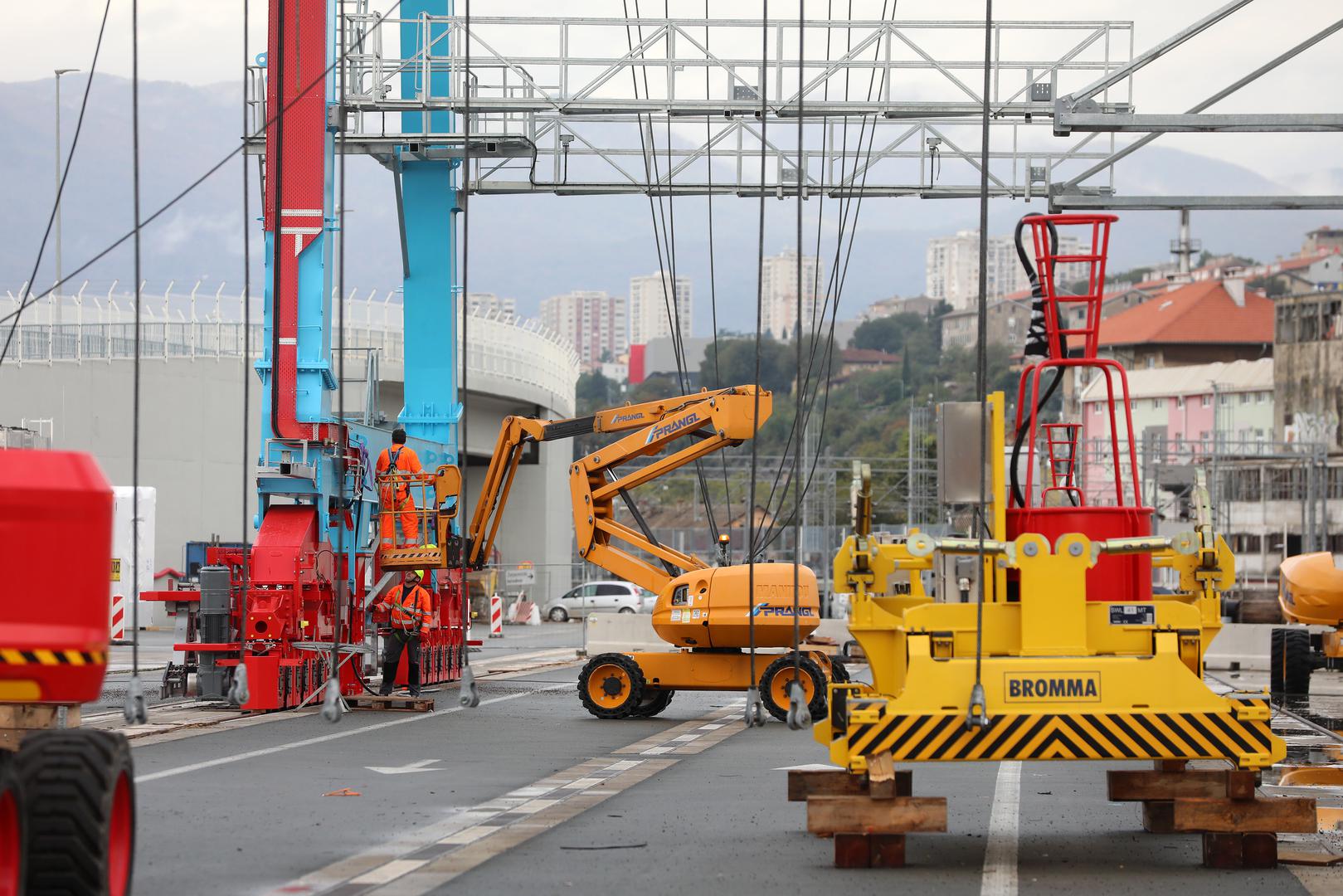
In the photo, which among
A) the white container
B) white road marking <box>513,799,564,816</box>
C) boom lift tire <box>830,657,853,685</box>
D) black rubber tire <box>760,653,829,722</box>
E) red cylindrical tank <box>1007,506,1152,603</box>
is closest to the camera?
red cylindrical tank <box>1007,506,1152,603</box>

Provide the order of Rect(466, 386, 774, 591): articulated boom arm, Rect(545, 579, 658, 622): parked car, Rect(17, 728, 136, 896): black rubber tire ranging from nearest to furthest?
Rect(17, 728, 136, 896): black rubber tire, Rect(466, 386, 774, 591): articulated boom arm, Rect(545, 579, 658, 622): parked car

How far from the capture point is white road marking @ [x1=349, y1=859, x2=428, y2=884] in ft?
32.9

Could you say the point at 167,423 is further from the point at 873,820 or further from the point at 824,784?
the point at 873,820

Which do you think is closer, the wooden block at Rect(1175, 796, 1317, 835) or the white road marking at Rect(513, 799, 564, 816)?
the wooden block at Rect(1175, 796, 1317, 835)

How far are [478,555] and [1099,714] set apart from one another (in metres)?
17.7

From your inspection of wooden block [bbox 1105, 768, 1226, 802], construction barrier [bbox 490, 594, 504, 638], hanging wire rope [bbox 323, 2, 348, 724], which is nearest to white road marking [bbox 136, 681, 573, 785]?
hanging wire rope [bbox 323, 2, 348, 724]

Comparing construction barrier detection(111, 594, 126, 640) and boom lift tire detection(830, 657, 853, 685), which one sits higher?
boom lift tire detection(830, 657, 853, 685)

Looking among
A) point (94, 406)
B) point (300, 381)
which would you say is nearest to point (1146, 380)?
point (94, 406)

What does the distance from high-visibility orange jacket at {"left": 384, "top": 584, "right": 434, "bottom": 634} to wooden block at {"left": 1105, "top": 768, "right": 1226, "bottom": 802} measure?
14.8 metres

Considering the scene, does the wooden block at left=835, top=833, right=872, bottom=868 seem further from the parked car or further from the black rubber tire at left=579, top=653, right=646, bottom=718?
the parked car

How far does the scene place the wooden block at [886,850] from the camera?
10.7 meters

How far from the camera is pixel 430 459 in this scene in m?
31.5

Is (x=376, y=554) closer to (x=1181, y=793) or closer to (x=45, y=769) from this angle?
(x=1181, y=793)

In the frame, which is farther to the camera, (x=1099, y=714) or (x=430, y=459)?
(x=430, y=459)
